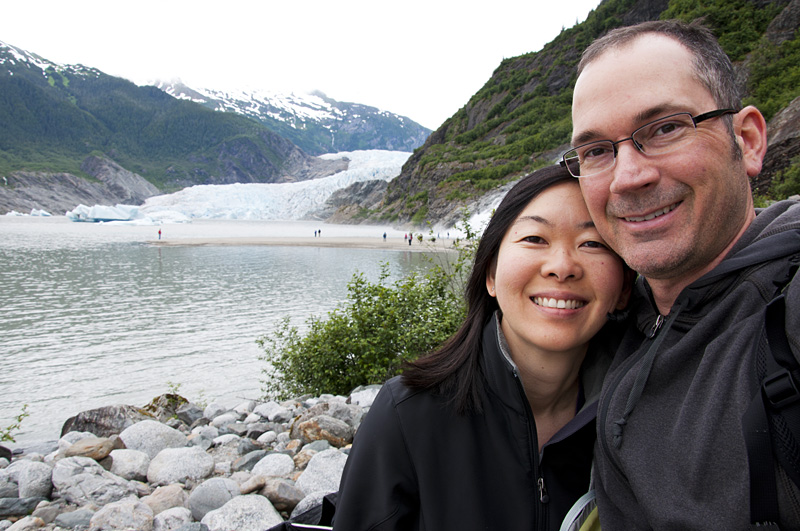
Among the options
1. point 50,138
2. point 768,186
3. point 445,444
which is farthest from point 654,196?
point 50,138

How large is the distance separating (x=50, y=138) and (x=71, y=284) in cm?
15827

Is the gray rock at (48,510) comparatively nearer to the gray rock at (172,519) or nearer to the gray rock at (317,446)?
the gray rock at (172,519)

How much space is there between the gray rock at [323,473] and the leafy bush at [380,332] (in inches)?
79.2

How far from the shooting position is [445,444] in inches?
54.6

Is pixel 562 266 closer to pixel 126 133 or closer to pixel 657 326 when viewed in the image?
pixel 657 326

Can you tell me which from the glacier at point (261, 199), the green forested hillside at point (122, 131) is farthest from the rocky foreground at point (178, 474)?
the green forested hillside at point (122, 131)

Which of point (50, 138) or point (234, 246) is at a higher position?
point (50, 138)

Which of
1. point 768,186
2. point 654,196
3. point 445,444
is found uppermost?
point 768,186

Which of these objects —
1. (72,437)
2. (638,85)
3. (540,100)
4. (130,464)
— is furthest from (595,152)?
(540,100)

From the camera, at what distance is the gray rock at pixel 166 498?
10.7 feet

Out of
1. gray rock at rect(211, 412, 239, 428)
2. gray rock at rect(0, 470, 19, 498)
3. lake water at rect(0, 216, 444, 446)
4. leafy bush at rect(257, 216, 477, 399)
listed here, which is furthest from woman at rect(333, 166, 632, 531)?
lake water at rect(0, 216, 444, 446)

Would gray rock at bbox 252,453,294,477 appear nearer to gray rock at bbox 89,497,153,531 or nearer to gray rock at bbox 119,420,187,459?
gray rock at bbox 89,497,153,531

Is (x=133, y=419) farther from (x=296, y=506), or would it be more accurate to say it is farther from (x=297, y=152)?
(x=297, y=152)

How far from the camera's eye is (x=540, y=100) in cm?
5584
